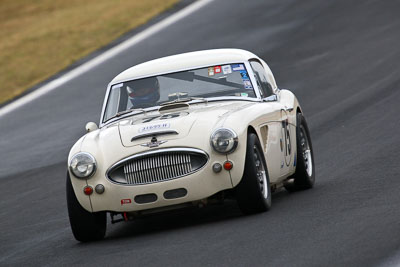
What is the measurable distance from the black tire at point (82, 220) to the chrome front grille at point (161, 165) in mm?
411

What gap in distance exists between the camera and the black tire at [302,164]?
9.52 meters

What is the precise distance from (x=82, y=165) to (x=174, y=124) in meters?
0.81

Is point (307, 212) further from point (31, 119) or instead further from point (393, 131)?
point (31, 119)

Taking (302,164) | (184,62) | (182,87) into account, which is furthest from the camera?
(302,164)

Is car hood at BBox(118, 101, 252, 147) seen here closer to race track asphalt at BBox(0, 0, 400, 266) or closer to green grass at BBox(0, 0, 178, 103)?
race track asphalt at BBox(0, 0, 400, 266)

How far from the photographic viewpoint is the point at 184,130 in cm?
780

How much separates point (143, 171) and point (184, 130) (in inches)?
18.8

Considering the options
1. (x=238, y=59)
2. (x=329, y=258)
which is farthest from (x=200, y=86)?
(x=329, y=258)

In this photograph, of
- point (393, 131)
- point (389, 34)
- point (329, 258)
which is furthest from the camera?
point (389, 34)

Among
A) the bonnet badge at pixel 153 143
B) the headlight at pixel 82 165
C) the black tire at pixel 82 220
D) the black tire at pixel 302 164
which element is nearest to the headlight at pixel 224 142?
the bonnet badge at pixel 153 143

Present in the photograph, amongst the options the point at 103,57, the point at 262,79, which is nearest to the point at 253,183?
the point at 262,79

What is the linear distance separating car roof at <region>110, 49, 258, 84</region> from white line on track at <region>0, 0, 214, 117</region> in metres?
10.7

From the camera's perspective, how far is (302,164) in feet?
31.3

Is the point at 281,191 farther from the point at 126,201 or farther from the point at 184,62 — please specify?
the point at 126,201
